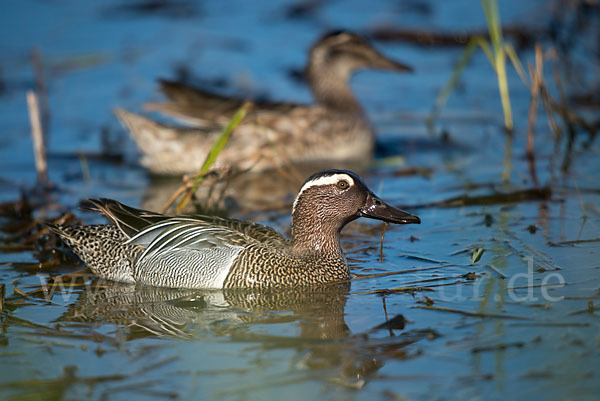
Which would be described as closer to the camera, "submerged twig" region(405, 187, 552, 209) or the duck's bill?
the duck's bill

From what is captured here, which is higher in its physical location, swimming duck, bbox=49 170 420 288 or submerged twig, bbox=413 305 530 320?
swimming duck, bbox=49 170 420 288

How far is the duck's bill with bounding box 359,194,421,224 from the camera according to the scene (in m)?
6.04

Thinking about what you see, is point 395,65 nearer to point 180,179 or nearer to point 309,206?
point 180,179

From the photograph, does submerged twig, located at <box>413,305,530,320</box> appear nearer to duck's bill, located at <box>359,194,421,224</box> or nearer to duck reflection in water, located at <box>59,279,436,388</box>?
duck reflection in water, located at <box>59,279,436,388</box>

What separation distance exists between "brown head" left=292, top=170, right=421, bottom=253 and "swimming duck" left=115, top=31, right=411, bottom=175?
3.36m

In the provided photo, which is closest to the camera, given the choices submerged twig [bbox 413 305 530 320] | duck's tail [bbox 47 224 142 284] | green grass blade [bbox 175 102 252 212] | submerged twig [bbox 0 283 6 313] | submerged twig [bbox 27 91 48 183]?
submerged twig [bbox 413 305 530 320]

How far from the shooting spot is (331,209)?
6.11 m

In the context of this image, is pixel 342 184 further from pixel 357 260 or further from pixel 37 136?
pixel 37 136

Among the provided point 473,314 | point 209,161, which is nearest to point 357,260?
point 209,161

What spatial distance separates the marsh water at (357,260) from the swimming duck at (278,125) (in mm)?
372

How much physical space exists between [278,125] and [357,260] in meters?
3.92

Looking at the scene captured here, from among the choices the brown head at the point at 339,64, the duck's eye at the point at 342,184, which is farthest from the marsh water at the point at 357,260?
the brown head at the point at 339,64

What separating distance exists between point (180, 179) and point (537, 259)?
5018 mm

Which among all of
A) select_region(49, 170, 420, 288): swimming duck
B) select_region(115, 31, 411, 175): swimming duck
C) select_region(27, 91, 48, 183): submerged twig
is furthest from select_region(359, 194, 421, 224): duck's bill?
select_region(27, 91, 48, 183): submerged twig
